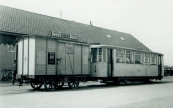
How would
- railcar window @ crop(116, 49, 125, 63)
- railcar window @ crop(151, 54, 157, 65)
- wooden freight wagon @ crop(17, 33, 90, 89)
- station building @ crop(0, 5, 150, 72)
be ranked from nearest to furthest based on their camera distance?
wooden freight wagon @ crop(17, 33, 90, 89), railcar window @ crop(116, 49, 125, 63), station building @ crop(0, 5, 150, 72), railcar window @ crop(151, 54, 157, 65)

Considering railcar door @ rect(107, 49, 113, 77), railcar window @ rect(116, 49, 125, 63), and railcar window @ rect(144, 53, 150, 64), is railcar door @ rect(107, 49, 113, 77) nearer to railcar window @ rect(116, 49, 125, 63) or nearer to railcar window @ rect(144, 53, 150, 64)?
railcar window @ rect(116, 49, 125, 63)

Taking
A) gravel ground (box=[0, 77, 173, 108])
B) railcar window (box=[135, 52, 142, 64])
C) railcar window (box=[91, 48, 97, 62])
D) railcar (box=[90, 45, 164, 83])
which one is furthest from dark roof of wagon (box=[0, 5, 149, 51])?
gravel ground (box=[0, 77, 173, 108])

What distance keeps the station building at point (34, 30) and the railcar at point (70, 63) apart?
3.15ft

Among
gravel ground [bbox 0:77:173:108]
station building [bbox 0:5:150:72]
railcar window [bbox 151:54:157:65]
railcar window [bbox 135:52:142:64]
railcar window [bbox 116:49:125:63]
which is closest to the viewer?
A: gravel ground [bbox 0:77:173:108]

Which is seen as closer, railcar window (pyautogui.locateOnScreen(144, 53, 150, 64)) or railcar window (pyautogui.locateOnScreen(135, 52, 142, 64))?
railcar window (pyautogui.locateOnScreen(135, 52, 142, 64))

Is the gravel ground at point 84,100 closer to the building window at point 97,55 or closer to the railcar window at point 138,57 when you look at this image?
the building window at point 97,55

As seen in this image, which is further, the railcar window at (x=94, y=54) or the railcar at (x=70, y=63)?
the railcar window at (x=94, y=54)

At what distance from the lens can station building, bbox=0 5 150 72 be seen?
18953 mm

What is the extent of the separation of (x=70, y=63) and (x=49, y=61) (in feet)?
5.32

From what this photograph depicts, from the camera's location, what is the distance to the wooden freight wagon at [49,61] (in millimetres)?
12711

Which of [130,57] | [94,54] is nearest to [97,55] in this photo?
[94,54]

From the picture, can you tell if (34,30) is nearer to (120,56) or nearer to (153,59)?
(120,56)

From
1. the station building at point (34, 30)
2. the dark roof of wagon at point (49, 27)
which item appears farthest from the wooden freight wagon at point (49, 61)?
the dark roof of wagon at point (49, 27)

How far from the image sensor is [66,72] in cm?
1416
